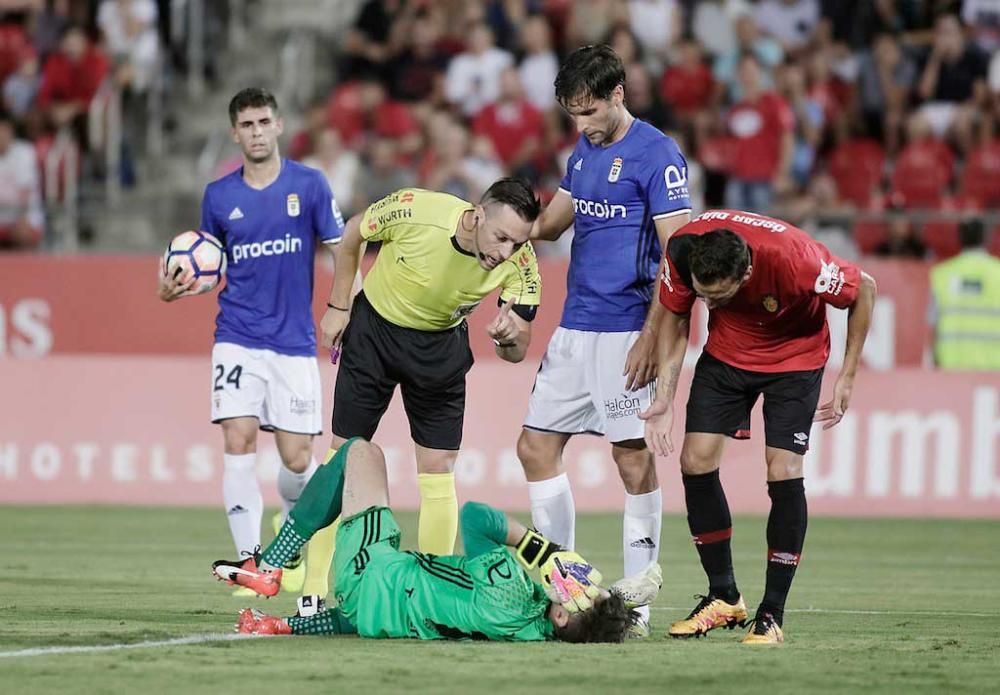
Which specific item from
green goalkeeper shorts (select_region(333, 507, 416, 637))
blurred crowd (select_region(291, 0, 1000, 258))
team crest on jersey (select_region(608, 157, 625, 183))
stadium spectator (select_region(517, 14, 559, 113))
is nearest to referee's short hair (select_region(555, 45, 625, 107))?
team crest on jersey (select_region(608, 157, 625, 183))

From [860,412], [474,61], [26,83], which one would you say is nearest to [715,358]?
[860,412]

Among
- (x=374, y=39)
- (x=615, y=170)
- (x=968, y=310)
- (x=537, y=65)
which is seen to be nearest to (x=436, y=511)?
(x=615, y=170)

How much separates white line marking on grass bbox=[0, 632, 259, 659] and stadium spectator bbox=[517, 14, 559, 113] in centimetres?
1162

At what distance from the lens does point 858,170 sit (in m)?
17.7

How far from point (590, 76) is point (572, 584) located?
2.46 meters

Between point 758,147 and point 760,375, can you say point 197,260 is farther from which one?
point 758,147

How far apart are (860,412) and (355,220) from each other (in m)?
7.16

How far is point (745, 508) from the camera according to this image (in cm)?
1479

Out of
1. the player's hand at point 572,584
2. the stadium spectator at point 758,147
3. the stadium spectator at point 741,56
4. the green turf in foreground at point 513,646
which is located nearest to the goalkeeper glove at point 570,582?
the player's hand at point 572,584

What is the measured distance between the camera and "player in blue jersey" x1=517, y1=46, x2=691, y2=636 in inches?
326

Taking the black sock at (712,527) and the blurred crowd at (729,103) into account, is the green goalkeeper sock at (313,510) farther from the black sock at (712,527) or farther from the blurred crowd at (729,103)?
the blurred crowd at (729,103)

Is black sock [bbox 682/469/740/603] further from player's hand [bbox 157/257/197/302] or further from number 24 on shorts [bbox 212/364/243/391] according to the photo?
player's hand [bbox 157/257/197/302]

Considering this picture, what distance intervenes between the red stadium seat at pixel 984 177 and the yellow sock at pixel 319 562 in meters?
9.94

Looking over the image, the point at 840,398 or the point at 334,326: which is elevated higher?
the point at 334,326
